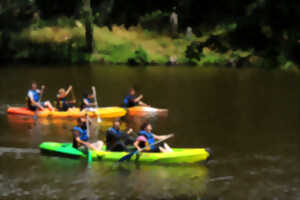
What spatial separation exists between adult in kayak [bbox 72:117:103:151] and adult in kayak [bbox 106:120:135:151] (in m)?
0.34

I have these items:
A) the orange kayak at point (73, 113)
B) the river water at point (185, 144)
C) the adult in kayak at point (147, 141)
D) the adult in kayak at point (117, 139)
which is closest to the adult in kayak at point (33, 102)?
the orange kayak at point (73, 113)

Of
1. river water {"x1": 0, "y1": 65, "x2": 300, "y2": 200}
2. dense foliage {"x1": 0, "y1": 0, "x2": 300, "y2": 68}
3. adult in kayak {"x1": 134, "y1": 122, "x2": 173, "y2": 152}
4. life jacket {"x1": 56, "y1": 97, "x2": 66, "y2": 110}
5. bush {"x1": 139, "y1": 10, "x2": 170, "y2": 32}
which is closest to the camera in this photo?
dense foliage {"x1": 0, "y1": 0, "x2": 300, "y2": 68}

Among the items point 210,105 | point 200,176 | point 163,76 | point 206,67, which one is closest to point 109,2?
point 200,176

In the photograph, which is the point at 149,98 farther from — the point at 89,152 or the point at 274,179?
the point at 274,179

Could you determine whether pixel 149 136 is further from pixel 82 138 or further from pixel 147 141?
pixel 82 138

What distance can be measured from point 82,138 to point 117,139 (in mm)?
1017

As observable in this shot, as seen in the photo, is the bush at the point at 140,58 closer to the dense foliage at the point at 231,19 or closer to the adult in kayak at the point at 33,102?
the adult in kayak at the point at 33,102

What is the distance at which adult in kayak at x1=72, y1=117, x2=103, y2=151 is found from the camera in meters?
12.3

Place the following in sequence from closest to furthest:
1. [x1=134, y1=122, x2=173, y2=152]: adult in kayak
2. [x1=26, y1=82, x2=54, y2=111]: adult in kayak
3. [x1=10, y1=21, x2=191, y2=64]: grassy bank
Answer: [x1=134, y1=122, x2=173, y2=152]: adult in kayak, [x1=26, y1=82, x2=54, y2=111]: adult in kayak, [x1=10, y1=21, x2=191, y2=64]: grassy bank

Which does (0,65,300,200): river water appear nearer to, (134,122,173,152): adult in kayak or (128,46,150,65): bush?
(134,122,173,152): adult in kayak

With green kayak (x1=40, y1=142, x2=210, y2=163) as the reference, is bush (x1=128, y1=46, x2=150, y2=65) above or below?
above

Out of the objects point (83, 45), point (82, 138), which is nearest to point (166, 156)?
point (82, 138)

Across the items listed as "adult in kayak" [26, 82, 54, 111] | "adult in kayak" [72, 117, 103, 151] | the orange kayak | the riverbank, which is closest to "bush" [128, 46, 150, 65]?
the riverbank

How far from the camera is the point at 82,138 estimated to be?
12.6 m
